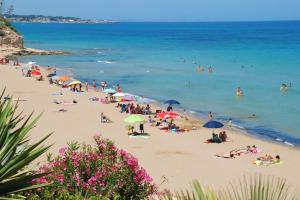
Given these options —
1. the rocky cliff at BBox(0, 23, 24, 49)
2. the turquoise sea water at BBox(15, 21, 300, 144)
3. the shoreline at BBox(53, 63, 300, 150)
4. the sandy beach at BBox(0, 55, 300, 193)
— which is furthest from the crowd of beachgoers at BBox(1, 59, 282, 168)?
the rocky cliff at BBox(0, 23, 24, 49)

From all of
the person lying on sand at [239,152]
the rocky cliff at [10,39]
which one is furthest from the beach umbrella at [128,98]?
the rocky cliff at [10,39]

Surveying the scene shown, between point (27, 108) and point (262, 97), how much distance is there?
722 inches

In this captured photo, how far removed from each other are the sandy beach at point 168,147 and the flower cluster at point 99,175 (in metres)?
6.60

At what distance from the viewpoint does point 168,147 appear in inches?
821

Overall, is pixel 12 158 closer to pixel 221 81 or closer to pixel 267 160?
pixel 267 160

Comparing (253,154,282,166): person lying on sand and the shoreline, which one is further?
the shoreline

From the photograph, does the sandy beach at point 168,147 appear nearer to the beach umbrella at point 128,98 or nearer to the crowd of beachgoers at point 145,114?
the crowd of beachgoers at point 145,114

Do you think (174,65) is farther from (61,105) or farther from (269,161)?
(269,161)

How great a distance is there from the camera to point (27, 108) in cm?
2961

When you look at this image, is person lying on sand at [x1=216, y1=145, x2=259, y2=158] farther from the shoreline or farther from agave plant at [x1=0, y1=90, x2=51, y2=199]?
agave plant at [x1=0, y1=90, x2=51, y2=199]

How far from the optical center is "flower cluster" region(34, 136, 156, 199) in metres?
7.75

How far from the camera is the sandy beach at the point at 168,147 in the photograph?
17.0 metres

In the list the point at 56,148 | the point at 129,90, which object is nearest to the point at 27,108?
the point at 56,148

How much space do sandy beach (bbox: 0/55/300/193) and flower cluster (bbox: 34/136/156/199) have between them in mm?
6599
